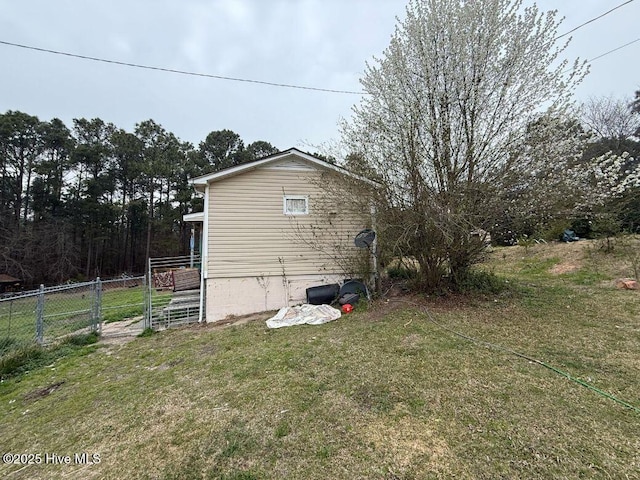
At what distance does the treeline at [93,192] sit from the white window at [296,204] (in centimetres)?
2421

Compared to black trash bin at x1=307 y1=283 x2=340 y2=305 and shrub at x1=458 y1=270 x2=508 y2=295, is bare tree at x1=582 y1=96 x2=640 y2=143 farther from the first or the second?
black trash bin at x1=307 y1=283 x2=340 y2=305

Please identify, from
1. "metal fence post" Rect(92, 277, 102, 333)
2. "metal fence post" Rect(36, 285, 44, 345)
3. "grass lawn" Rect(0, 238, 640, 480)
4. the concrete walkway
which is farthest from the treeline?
"grass lawn" Rect(0, 238, 640, 480)

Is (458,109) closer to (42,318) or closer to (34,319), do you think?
(42,318)

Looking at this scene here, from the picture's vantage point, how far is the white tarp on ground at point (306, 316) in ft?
19.8

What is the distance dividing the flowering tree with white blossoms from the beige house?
1551mm

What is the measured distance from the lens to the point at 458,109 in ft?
19.4

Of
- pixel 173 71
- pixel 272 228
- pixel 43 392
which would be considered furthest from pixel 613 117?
pixel 43 392

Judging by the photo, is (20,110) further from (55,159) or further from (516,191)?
(516,191)

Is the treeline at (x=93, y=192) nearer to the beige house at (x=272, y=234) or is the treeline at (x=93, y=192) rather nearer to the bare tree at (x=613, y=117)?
the beige house at (x=272, y=234)

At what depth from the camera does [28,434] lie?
3043 mm

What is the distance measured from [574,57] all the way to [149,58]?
29.6 feet

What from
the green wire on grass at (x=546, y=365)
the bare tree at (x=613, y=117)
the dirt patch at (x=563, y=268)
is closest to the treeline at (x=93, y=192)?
the bare tree at (x=613, y=117)

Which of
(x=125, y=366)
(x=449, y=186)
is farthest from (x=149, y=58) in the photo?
(x=449, y=186)

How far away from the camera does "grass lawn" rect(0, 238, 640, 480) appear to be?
84.0 inches
